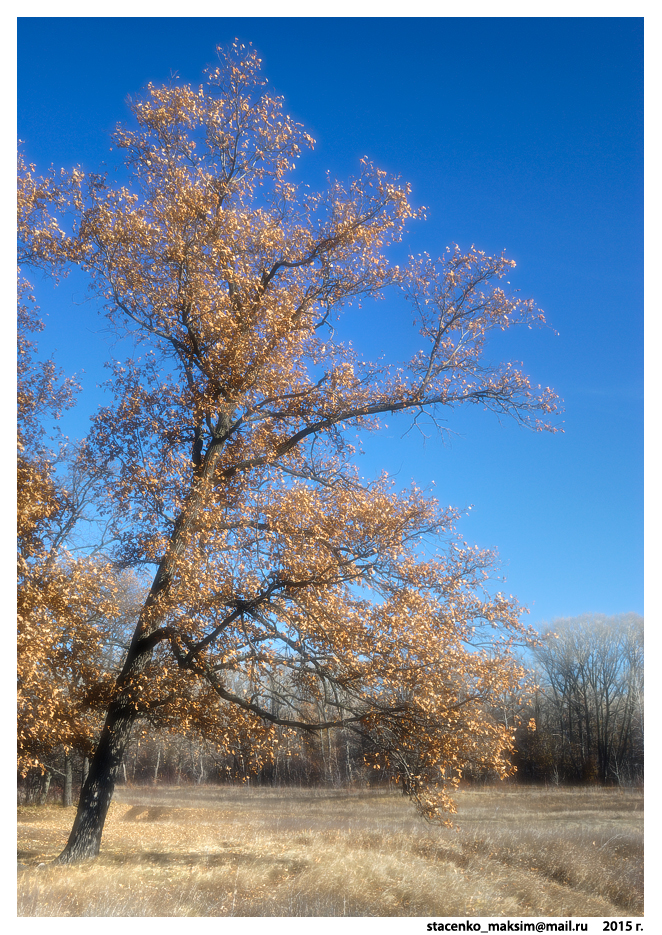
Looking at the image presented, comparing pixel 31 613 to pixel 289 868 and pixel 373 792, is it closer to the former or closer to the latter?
pixel 289 868

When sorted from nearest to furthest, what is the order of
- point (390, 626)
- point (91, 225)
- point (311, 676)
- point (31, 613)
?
1. point (31, 613)
2. point (390, 626)
3. point (311, 676)
4. point (91, 225)

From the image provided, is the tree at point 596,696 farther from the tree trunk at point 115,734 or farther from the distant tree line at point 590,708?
the tree trunk at point 115,734

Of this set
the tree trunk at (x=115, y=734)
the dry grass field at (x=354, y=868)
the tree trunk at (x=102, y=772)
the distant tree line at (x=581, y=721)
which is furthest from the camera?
the distant tree line at (x=581, y=721)

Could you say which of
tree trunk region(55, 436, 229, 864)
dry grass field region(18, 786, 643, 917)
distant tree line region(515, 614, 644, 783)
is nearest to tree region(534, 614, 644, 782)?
distant tree line region(515, 614, 644, 783)

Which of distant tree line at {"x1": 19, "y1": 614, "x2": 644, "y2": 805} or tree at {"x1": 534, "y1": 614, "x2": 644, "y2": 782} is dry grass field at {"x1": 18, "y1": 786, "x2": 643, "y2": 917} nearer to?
distant tree line at {"x1": 19, "y1": 614, "x2": 644, "y2": 805}

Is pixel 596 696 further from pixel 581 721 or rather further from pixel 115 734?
pixel 115 734

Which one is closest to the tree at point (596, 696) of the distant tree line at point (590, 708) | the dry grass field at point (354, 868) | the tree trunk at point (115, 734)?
the distant tree line at point (590, 708)

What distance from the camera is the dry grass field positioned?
284 inches

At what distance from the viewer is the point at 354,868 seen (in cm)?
888

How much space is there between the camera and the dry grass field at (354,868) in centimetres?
721

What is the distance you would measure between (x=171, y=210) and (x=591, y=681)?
104 ft

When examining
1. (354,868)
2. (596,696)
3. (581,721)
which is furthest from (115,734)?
(581,721)
